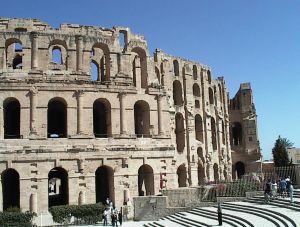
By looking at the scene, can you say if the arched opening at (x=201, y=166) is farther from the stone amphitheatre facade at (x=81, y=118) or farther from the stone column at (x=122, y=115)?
the stone column at (x=122, y=115)

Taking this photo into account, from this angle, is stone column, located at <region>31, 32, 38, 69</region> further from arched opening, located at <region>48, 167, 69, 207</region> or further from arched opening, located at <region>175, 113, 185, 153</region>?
arched opening, located at <region>175, 113, 185, 153</region>

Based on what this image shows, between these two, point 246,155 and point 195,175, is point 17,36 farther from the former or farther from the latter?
point 246,155

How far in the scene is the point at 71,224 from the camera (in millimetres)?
24703

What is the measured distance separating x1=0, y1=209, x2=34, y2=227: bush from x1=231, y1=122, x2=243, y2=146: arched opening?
32.2 m

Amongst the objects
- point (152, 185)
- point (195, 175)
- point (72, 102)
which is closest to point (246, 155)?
point (195, 175)

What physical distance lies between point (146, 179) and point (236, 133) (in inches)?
943

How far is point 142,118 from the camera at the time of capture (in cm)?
3244

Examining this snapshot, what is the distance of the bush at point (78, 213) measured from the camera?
24609 millimetres

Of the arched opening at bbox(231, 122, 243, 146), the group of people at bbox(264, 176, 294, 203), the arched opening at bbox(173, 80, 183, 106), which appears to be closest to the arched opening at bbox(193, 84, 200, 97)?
the arched opening at bbox(173, 80, 183, 106)

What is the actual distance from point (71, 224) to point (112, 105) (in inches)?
361

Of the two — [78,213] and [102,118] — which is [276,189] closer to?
[78,213]

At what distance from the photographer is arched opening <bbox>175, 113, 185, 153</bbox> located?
38.6m

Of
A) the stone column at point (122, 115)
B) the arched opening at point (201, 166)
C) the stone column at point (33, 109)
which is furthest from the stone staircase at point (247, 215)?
the arched opening at point (201, 166)

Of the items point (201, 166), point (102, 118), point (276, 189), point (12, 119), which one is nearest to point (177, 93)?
point (201, 166)
